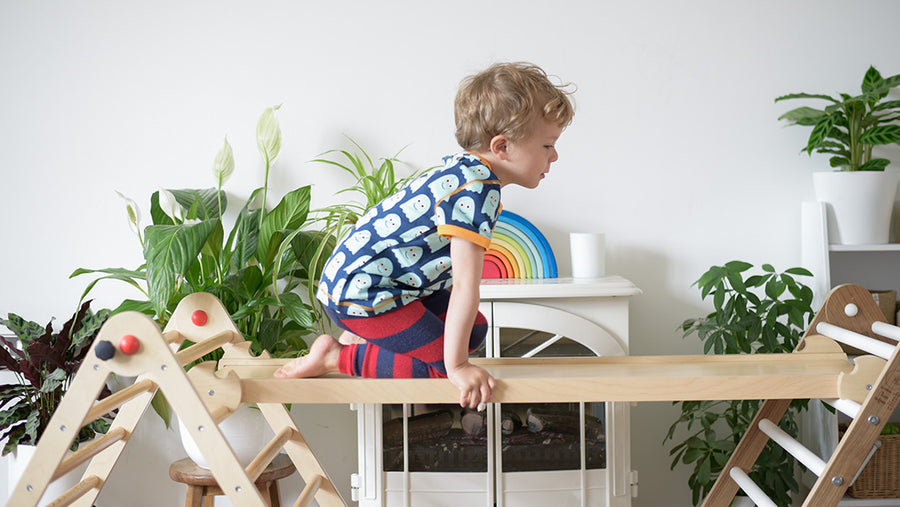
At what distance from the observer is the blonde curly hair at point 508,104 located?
131 centimetres

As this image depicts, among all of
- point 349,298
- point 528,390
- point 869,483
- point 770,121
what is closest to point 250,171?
point 349,298

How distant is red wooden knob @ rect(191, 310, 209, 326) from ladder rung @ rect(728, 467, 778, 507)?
4.16 feet

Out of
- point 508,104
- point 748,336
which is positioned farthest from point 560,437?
point 508,104

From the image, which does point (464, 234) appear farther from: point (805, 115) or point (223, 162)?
point (805, 115)

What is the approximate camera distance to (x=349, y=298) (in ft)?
4.50

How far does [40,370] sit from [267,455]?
36.1 inches

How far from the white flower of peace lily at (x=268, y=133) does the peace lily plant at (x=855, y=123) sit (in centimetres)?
145

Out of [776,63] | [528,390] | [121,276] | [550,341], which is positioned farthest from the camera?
[776,63]

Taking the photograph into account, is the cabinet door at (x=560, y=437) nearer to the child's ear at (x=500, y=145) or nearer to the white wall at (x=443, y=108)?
the white wall at (x=443, y=108)

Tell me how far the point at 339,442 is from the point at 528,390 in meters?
1.15

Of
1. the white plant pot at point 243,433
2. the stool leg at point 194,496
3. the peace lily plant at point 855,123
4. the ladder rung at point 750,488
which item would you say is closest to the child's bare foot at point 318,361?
the white plant pot at point 243,433

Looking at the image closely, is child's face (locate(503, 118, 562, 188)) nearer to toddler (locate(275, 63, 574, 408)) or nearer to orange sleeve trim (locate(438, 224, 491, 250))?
toddler (locate(275, 63, 574, 408))

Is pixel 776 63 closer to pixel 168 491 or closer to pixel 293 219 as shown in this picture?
pixel 293 219

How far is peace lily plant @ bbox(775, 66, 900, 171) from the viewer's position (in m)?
1.98
